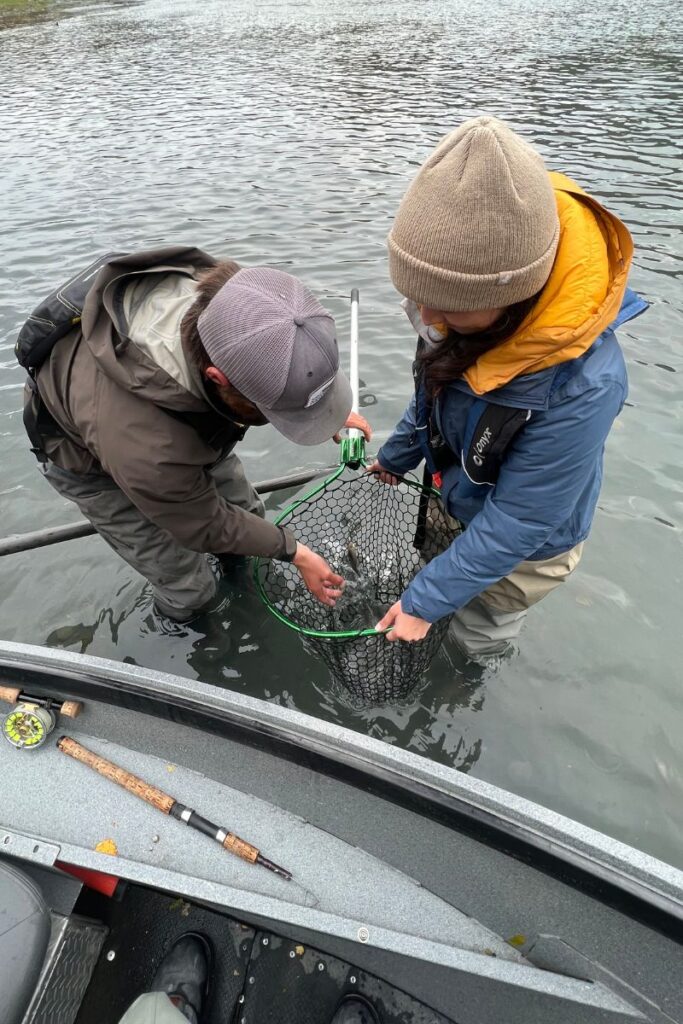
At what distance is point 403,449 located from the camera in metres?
2.89

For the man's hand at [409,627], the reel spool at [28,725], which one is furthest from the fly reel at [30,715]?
the man's hand at [409,627]

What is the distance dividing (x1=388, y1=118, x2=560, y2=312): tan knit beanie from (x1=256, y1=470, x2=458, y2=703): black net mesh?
1527 mm

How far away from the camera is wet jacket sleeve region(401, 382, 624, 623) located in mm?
1753

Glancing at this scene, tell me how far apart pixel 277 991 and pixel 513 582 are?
5.98 ft

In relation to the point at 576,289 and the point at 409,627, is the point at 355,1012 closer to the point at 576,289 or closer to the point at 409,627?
the point at 409,627

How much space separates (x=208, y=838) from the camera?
82.3 inches

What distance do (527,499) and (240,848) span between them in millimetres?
1548

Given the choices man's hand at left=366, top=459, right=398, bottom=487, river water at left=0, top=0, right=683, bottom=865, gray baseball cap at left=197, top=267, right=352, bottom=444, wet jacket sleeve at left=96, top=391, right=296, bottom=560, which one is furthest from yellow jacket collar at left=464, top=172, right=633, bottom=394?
river water at left=0, top=0, right=683, bottom=865

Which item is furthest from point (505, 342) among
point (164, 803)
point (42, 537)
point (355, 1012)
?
point (42, 537)

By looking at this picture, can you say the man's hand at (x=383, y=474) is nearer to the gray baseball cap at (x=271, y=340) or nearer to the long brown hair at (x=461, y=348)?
the long brown hair at (x=461, y=348)

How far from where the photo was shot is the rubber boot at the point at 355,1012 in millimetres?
2059

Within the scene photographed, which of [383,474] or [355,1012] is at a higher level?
[383,474]

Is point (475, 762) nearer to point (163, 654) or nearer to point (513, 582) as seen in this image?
point (513, 582)

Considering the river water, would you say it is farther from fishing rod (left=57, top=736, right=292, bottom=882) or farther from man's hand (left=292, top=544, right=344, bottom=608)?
fishing rod (left=57, top=736, right=292, bottom=882)
